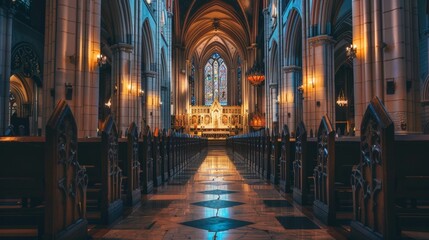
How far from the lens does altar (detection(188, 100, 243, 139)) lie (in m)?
43.8

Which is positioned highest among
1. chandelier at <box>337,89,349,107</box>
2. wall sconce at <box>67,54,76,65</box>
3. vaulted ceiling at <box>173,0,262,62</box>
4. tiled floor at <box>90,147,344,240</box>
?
vaulted ceiling at <box>173,0,262,62</box>

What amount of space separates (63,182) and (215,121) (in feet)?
134

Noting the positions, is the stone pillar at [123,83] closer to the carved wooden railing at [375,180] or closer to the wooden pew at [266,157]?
the wooden pew at [266,157]

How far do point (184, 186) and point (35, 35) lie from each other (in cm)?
1528

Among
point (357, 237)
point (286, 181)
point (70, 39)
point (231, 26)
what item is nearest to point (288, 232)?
point (357, 237)

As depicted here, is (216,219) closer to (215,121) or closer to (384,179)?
(384,179)

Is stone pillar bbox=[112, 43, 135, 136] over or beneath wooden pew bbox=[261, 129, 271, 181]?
over

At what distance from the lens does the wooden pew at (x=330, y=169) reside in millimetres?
4570

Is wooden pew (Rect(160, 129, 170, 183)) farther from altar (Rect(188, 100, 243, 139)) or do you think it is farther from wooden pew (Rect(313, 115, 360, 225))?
altar (Rect(188, 100, 243, 139))

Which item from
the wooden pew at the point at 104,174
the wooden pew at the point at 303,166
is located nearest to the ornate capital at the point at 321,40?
the wooden pew at the point at 303,166

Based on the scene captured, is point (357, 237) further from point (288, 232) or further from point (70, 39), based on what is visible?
point (70, 39)

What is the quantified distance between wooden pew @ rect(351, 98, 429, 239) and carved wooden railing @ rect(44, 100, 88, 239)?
261cm

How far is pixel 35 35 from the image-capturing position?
19.7 metres

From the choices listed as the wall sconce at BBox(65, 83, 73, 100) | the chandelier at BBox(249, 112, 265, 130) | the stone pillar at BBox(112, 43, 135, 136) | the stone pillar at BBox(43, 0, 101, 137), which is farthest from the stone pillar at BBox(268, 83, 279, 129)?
the wall sconce at BBox(65, 83, 73, 100)
